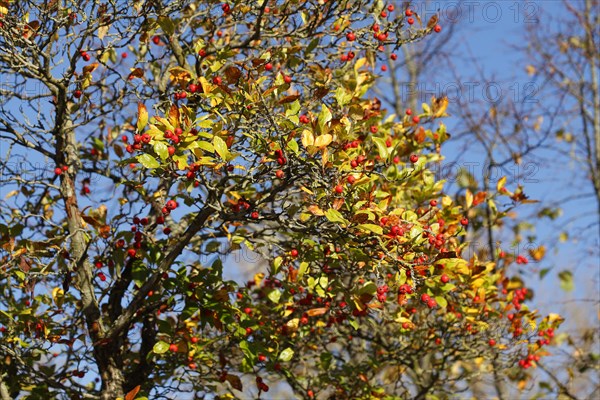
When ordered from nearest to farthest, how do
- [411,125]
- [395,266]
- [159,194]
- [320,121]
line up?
[320,121]
[395,266]
[159,194]
[411,125]

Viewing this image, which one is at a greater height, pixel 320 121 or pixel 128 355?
pixel 320 121

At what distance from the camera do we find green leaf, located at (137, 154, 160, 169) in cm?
358

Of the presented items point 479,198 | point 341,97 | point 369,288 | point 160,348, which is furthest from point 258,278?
point 341,97

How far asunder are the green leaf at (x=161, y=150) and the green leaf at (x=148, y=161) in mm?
63

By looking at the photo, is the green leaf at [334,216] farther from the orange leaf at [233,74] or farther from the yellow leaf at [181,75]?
the yellow leaf at [181,75]

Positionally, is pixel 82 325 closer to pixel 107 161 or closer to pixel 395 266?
pixel 107 161

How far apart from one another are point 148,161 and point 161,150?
10cm

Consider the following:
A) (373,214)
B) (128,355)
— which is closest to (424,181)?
(373,214)

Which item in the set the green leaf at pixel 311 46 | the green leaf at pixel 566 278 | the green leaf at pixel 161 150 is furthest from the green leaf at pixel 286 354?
the green leaf at pixel 566 278

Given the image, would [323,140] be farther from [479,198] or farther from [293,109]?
[479,198]

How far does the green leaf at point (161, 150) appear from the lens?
3.56 m

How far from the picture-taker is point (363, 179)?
3863mm

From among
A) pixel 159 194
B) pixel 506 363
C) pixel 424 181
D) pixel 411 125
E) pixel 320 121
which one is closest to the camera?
pixel 320 121

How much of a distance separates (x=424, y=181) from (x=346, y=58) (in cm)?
109
